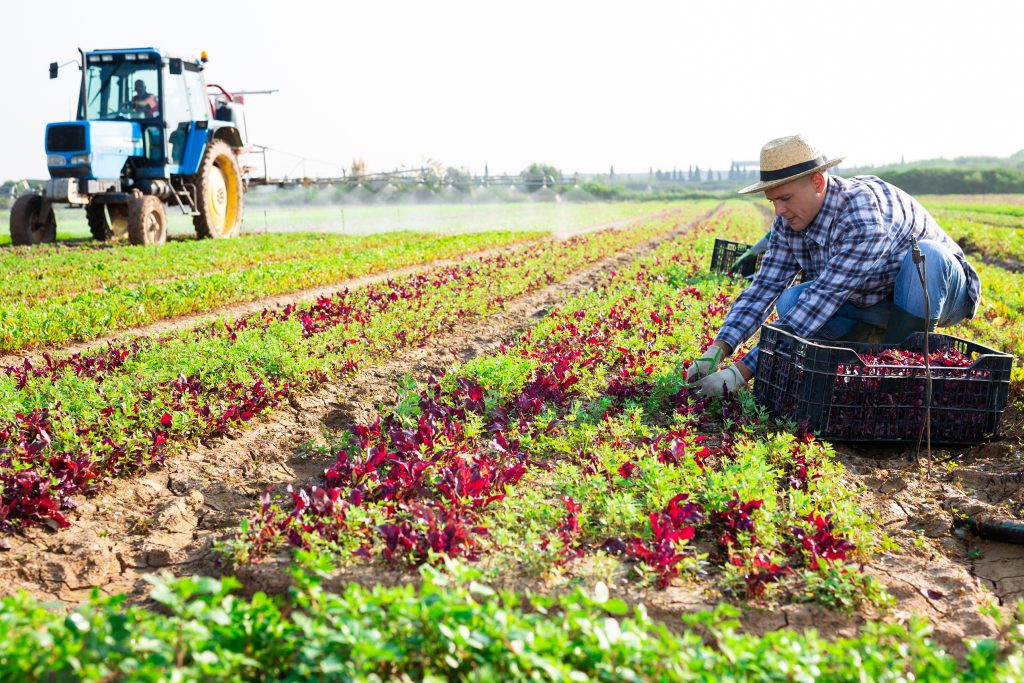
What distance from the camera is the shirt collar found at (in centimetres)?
481

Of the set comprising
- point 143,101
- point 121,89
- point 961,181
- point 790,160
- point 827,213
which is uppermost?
point 961,181

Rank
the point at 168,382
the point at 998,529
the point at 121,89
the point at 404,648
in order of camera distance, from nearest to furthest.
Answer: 1. the point at 404,648
2. the point at 998,529
3. the point at 168,382
4. the point at 121,89

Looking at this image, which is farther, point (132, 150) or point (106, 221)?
point (106, 221)

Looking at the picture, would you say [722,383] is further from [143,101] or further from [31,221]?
[31,221]

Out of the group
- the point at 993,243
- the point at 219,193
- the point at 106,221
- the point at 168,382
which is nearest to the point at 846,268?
the point at 168,382

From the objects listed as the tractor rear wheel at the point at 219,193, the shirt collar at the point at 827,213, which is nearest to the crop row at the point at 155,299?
the tractor rear wheel at the point at 219,193

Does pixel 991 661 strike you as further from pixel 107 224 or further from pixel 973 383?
pixel 107 224

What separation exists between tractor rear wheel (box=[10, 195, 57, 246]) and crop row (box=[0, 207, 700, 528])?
959 cm

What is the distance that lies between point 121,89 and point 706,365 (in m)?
14.4

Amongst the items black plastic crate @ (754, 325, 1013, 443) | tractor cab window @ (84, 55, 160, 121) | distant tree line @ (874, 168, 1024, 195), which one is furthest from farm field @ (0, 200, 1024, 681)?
distant tree line @ (874, 168, 1024, 195)

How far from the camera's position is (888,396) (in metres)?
4.29

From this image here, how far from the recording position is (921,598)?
115 inches

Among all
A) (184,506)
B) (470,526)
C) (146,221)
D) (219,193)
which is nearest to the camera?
(470,526)

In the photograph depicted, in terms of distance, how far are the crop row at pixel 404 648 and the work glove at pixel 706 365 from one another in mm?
3118
